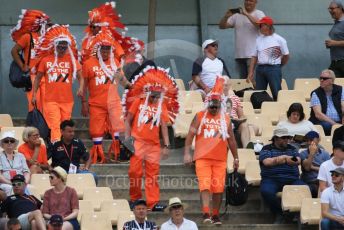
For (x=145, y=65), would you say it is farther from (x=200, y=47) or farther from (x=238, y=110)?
(x=200, y=47)

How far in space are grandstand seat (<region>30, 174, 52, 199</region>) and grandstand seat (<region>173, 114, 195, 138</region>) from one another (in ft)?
7.50

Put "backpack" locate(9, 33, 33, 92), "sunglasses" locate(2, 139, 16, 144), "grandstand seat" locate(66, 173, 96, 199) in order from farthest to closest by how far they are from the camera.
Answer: "backpack" locate(9, 33, 33, 92), "grandstand seat" locate(66, 173, 96, 199), "sunglasses" locate(2, 139, 16, 144)

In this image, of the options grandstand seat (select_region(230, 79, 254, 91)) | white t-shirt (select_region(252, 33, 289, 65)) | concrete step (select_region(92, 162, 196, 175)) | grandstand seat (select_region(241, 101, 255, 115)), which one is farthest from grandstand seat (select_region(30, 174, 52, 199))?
white t-shirt (select_region(252, 33, 289, 65))

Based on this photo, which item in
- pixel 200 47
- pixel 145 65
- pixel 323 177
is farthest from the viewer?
pixel 200 47

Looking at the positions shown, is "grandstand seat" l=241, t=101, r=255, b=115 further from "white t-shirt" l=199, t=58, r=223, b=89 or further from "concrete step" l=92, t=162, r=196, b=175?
"concrete step" l=92, t=162, r=196, b=175

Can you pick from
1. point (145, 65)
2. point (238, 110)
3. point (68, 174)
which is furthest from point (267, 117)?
point (68, 174)

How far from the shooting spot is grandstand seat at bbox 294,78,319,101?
22.4 metres

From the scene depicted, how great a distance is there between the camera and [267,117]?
2105 centimetres

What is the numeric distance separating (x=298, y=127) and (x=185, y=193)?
171 centimetres

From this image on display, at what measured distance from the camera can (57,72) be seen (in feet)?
67.9

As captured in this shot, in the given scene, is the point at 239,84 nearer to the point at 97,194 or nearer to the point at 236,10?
the point at 236,10

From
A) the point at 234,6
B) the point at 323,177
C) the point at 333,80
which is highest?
the point at 234,6

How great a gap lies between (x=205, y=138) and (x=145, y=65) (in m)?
1.72

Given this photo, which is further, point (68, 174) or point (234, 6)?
point (234, 6)
